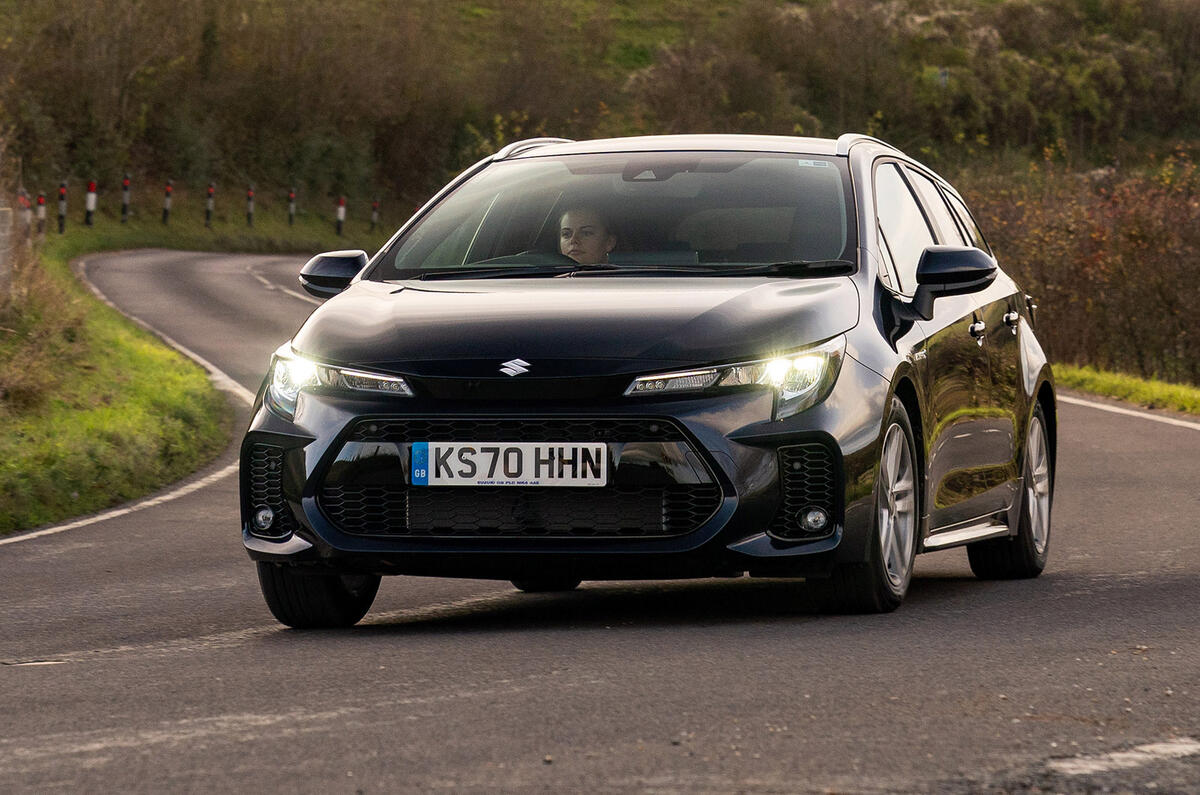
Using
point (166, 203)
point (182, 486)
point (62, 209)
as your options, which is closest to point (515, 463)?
point (182, 486)

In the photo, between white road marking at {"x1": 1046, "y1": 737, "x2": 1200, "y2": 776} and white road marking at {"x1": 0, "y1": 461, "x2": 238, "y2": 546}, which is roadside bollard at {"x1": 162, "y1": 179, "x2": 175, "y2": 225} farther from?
white road marking at {"x1": 1046, "y1": 737, "x2": 1200, "y2": 776}

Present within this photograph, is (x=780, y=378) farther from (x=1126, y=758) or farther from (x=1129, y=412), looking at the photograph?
(x=1129, y=412)

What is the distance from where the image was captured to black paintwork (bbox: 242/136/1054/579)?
6312mm

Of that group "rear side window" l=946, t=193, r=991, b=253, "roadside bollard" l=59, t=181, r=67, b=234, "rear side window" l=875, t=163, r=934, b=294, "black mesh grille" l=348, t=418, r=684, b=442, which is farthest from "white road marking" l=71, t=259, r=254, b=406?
"roadside bollard" l=59, t=181, r=67, b=234

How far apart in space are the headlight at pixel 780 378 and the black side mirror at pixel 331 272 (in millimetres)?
1682

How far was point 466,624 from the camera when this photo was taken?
23.3ft

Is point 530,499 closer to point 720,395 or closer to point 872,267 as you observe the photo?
point 720,395

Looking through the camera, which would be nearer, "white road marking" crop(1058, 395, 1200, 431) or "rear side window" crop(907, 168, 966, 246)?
"rear side window" crop(907, 168, 966, 246)

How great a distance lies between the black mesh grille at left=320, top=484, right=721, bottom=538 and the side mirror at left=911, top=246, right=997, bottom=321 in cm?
146

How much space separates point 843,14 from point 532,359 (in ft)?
215

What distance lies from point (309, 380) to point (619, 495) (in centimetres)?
106

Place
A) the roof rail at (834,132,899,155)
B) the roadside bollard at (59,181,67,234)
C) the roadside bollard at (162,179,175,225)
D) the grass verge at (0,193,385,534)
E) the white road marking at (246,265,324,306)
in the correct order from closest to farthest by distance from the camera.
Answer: the roof rail at (834,132,899,155)
the grass verge at (0,193,385,534)
the white road marking at (246,265,324,306)
the roadside bollard at (59,181,67,234)
the roadside bollard at (162,179,175,225)

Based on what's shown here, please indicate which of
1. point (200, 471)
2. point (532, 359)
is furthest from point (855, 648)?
point (200, 471)

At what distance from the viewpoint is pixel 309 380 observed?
6613mm
